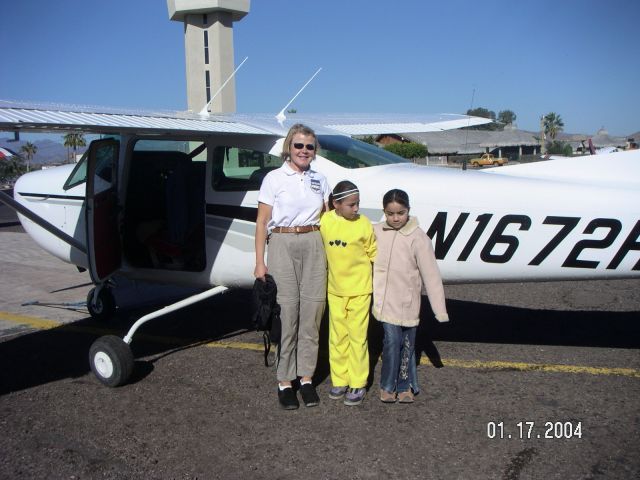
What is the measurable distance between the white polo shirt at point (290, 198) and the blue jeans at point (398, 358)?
34.7 inches

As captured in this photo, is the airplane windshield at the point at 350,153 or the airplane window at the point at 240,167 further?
the airplane window at the point at 240,167

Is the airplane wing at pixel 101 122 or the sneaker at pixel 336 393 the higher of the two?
the airplane wing at pixel 101 122

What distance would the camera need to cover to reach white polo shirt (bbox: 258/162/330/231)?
3893mm

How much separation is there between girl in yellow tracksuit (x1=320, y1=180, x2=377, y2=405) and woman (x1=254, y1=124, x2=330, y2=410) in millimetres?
89

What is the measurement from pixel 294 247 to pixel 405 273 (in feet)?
2.41

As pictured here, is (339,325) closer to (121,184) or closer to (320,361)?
(320,361)

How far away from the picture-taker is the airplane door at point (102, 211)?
5070 mm

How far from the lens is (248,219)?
4684 millimetres

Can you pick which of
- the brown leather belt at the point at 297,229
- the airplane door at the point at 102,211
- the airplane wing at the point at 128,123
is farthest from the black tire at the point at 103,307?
the brown leather belt at the point at 297,229

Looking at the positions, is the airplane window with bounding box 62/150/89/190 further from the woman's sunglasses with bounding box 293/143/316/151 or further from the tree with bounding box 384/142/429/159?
the tree with bounding box 384/142/429/159

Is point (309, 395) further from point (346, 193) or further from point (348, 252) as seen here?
point (346, 193)

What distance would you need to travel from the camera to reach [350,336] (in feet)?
13.1

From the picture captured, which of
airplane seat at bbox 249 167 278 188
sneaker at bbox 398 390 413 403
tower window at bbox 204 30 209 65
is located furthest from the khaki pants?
tower window at bbox 204 30 209 65

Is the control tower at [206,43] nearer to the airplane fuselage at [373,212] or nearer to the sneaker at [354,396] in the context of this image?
the airplane fuselage at [373,212]
